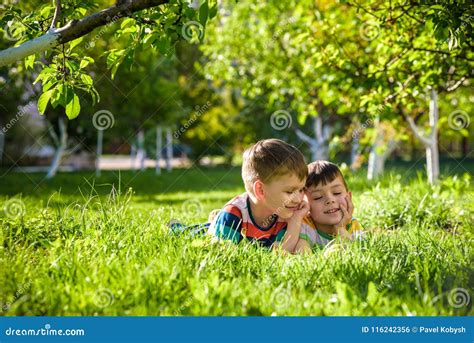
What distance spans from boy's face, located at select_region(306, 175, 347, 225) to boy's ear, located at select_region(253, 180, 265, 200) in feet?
1.66

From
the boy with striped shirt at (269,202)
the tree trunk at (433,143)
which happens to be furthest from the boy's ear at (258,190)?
the tree trunk at (433,143)

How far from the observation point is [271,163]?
3465 mm

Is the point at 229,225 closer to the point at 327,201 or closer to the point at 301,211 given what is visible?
the point at 301,211

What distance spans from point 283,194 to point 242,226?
374mm

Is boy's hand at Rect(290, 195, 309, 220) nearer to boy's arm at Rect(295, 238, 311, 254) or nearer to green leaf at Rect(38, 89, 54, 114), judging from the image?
boy's arm at Rect(295, 238, 311, 254)

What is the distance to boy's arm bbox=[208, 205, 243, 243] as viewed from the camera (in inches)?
134

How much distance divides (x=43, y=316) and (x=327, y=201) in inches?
86.6

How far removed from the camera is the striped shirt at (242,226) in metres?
3.43

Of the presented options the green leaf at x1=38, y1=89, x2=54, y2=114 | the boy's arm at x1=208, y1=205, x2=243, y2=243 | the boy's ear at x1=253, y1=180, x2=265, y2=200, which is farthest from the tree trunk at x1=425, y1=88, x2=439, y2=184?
the green leaf at x1=38, y1=89, x2=54, y2=114

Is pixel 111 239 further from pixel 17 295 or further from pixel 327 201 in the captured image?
pixel 327 201

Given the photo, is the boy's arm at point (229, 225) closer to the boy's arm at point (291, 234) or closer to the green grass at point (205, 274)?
the green grass at point (205, 274)

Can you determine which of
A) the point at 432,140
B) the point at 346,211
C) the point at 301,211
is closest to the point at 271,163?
the point at 301,211

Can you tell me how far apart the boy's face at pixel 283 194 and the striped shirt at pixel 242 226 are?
7.2 inches

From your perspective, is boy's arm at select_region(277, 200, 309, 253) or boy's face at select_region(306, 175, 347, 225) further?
boy's face at select_region(306, 175, 347, 225)
